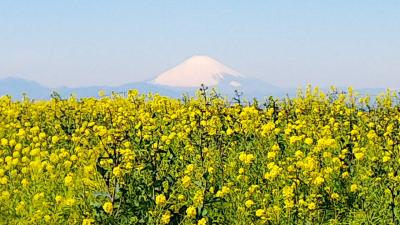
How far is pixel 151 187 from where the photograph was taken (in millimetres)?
5492

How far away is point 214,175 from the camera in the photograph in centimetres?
716

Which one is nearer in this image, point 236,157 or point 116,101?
point 236,157

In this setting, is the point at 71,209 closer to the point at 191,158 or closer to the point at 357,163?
the point at 191,158

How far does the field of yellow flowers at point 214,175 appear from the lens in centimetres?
534

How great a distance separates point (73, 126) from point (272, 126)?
466 centimetres

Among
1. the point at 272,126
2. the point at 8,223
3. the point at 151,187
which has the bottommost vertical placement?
the point at 8,223

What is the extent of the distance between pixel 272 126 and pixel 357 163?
1.13 m

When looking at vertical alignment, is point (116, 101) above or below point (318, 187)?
above

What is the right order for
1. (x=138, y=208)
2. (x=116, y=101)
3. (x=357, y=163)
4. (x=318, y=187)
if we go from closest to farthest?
(x=138, y=208) → (x=318, y=187) → (x=357, y=163) → (x=116, y=101)

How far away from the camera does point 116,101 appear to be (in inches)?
538

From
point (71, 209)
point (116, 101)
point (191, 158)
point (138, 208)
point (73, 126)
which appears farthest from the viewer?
point (116, 101)

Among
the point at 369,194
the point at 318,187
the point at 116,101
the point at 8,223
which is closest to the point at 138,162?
the point at 8,223

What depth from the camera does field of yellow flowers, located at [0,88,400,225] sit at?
5336 mm

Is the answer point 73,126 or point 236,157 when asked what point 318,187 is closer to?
point 236,157
